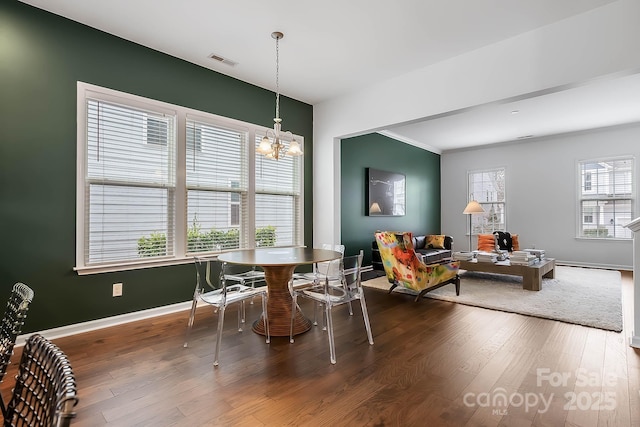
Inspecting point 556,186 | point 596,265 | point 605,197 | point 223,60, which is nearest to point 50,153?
point 223,60

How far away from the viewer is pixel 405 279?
4.21 metres

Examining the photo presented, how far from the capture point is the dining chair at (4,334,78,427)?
64 cm

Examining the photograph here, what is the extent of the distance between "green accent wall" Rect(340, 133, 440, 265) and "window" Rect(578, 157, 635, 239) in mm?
3194

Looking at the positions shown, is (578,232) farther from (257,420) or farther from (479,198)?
(257,420)

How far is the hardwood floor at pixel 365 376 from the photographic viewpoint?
1.83m

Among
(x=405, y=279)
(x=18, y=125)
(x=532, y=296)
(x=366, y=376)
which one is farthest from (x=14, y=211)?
(x=532, y=296)

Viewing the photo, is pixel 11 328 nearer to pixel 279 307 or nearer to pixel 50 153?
pixel 279 307

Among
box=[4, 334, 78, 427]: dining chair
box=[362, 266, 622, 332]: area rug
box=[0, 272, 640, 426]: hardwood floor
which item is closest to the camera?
box=[4, 334, 78, 427]: dining chair

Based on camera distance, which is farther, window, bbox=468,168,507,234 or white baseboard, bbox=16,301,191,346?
window, bbox=468,168,507,234

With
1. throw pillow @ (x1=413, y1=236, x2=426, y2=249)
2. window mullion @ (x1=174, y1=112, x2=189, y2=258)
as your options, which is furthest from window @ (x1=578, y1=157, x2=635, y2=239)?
window mullion @ (x1=174, y1=112, x2=189, y2=258)

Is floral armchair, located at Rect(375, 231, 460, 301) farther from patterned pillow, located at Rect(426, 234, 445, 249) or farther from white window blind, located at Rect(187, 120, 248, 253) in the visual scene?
patterned pillow, located at Rect(426, 234, 445, 249)

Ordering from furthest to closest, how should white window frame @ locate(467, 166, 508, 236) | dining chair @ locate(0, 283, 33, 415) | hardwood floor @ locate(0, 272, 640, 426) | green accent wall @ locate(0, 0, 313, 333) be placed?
white window frame @ locate(467, 166, 508, 236), green accent wall @ locate(0, 0, 313, 333), hardwood floor @ locate(0, 272, 640, 426), dining chair @ locate(0, 283, 33, 415)

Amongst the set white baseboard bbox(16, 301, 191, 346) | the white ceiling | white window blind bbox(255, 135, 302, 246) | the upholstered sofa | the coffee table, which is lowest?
white baseboard bbox(16, 301, 191, 346)

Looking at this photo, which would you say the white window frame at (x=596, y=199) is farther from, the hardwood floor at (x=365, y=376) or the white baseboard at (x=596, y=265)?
the hardwood floor at (x=365, y=376)
